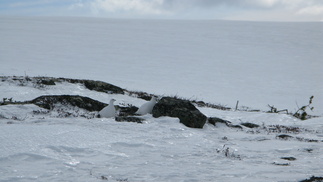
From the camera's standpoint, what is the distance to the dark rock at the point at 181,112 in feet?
38.0

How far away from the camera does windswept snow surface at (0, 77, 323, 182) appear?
22.8 feet

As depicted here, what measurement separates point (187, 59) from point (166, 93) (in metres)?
21.2

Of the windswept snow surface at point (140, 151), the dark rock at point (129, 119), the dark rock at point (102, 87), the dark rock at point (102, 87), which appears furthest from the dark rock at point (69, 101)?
the dark rock at point (102, 87)

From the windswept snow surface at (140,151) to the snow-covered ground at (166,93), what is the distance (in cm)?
2

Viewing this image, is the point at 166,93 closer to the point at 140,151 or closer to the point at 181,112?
the point at 181,112

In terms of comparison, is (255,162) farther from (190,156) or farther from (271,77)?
(271,77)

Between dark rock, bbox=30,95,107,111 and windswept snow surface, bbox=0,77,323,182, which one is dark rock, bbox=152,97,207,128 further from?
dark rock, bbox=30,95,107,111

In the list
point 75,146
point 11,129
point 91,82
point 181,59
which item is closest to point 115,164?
point 75,146

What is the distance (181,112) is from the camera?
11.8 m

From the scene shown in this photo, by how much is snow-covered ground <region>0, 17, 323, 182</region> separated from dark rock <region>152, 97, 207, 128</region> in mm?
343

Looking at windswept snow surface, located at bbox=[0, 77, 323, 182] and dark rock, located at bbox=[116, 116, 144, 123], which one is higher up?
dark rock, located at bbox=[116, 116, 144, 123]

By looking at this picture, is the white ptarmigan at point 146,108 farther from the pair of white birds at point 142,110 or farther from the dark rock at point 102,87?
the dark rock at point 102,87

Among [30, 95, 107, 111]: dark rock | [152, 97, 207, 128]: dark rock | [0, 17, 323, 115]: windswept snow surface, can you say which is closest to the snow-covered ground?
[0, 17, 323, 115]: windswept snow surface

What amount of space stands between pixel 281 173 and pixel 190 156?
6.36 feet
